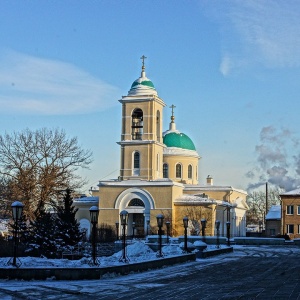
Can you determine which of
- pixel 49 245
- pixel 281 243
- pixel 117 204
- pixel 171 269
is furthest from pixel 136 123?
pixel 171 269

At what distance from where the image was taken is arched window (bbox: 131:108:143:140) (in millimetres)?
68938

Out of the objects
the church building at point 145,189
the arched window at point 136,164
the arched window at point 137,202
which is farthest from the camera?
the arched window at point 136,164

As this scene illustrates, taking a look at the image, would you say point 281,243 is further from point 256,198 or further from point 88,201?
point 256,198

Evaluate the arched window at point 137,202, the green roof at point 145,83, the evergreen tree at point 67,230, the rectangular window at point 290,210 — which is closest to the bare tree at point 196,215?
the arched window at point 137,202

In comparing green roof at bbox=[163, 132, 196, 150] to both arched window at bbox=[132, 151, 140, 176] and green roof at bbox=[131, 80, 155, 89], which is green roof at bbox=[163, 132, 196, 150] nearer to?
arched window at bbox=[132, 151, 140, 176]

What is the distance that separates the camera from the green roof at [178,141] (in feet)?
256

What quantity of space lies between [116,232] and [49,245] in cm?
3041

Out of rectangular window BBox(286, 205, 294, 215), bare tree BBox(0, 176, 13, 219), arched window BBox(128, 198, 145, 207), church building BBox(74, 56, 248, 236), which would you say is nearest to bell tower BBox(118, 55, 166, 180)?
church building BBox(74, 56, 248, 236)

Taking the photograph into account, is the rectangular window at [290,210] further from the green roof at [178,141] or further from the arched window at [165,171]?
the arched window at [165,171]

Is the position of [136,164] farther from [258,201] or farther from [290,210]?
[258,201]

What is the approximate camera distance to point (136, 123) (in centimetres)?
6969

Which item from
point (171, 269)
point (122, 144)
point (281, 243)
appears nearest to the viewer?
point (171, 269)

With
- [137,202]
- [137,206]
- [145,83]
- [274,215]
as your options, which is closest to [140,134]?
[145,83]

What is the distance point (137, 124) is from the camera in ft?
229
